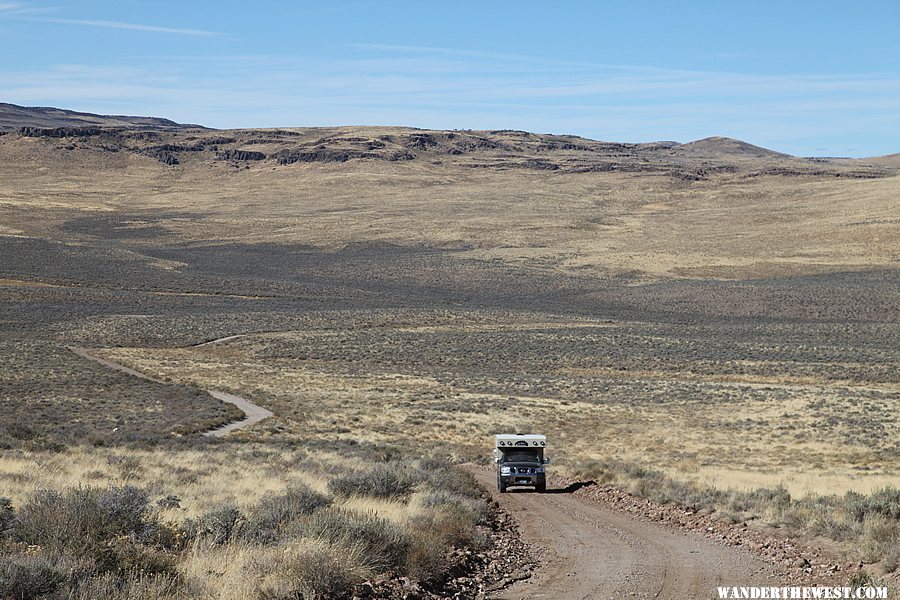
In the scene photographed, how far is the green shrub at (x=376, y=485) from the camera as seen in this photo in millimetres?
13219

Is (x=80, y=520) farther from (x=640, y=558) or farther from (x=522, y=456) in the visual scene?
(x=522, y=456)

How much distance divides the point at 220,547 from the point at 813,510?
8.26 metres

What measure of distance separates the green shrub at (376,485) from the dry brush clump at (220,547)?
3.29ft

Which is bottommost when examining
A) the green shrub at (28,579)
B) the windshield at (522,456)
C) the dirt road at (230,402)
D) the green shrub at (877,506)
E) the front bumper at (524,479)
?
the dirt road at (230,402)

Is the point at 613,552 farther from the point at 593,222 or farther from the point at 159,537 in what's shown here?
the point at 593,222

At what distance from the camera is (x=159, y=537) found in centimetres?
908

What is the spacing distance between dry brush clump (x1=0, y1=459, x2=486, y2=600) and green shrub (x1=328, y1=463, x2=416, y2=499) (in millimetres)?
1003

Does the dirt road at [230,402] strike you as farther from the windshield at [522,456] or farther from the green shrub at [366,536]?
the green shrub at [366,536]

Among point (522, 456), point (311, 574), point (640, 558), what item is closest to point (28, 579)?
point (311, 574)

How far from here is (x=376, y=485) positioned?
13.4 meters

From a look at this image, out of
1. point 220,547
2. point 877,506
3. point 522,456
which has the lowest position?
point 522,456

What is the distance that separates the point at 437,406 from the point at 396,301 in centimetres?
4380

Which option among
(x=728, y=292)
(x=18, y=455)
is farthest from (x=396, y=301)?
(x=18, y=455)

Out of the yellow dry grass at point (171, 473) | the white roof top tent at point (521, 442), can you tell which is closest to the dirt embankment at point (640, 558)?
the white roof top tent at point (521, 442)
